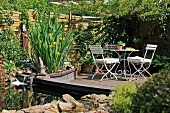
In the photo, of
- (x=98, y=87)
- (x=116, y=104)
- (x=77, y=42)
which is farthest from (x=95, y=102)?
(x=77, y=42)

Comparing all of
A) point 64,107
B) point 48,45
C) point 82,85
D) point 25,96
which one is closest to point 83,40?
point 48,45

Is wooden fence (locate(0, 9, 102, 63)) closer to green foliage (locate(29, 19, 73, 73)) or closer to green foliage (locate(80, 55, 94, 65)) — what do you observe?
green foliage (locate(80, 55, 94, 65))

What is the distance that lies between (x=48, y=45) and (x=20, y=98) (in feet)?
6.36

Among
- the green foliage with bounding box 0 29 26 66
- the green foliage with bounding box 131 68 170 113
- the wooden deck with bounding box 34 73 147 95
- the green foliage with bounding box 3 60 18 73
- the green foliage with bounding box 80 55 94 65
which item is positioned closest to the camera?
the green foliage with bounding box 131 68 170 113

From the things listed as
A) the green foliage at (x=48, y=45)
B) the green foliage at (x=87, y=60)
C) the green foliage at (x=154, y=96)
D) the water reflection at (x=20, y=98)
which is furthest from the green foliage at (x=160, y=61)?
the green foliage at (x=154, y=96)

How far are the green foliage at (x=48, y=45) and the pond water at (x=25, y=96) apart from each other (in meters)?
0.79

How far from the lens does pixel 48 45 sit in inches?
287

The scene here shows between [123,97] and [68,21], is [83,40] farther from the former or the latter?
[123,97]

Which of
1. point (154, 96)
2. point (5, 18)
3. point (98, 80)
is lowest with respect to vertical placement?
point (98, 80)

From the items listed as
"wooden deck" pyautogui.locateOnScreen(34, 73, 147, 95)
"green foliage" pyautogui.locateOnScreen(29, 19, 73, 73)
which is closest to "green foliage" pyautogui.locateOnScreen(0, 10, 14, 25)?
"green foliage" pyautogui.locateOnScreen(29, 19, 73, 73)

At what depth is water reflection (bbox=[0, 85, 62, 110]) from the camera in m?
5.22

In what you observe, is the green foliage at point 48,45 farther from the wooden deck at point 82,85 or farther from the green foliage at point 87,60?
the green foliage at point 87,60

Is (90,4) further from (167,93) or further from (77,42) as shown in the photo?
(167,93)

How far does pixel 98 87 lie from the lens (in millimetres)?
5922
